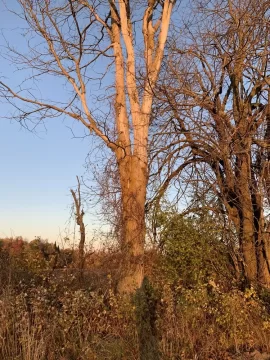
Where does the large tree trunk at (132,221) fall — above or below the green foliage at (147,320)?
above

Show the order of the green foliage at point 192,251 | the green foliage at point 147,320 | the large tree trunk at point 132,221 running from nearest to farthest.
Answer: the green foliage at point 147,320 < the green foliage at point 192,251 < the large tree trunk at point 132,221

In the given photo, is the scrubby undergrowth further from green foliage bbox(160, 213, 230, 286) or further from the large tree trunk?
the large tree trunk

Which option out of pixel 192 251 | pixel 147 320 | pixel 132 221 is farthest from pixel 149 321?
pixel 132 221

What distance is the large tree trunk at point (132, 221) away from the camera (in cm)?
1121

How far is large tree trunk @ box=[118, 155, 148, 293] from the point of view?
36.8 ft

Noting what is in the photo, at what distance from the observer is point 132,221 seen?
11.5m

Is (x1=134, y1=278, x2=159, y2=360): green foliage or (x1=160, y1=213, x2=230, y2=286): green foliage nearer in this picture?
(x1=134, y1=278, x2=159, y2=360): green foliage

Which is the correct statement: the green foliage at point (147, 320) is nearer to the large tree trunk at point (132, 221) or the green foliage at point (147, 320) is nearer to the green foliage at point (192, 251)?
the large tree trunk at point (132, 221)

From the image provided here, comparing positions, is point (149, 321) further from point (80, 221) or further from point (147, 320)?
point (80, 221)

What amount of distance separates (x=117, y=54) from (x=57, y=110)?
220 cm

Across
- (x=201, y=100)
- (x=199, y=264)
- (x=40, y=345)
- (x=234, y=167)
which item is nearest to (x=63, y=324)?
(x=40, y=345)

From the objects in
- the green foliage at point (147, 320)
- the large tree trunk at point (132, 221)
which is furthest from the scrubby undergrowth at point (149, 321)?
the large tree trunk at point (132, 221)

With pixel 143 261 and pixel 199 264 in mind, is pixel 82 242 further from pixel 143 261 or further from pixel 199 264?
pixel 199 264

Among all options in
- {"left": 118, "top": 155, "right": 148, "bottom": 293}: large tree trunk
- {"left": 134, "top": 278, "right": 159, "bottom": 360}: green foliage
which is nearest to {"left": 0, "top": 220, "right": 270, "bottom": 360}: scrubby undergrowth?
{"left": 134, "top": 278, "right": 159, "bottom": 360}: green foliage
